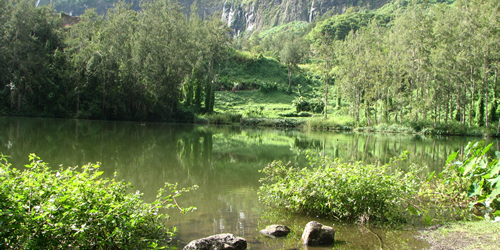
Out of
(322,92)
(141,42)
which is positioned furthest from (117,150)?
(322,92)

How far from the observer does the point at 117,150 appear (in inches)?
616

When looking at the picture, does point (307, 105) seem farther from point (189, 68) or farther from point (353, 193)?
point (353, 193)

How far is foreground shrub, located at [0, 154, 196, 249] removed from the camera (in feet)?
10.9

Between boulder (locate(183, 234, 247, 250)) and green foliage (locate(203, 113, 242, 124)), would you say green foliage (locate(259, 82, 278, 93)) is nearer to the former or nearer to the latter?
green foliage (locate(203, 113, 242, 124))

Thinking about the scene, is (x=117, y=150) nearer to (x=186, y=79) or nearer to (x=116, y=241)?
(x=116, y=241)

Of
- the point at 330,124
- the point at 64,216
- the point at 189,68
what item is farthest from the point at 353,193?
the point at 189,68

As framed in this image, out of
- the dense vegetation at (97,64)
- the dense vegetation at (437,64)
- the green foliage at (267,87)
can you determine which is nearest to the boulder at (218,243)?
the dense vegetation at (437,64)

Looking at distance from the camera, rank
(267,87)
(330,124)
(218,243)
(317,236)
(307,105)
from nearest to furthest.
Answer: (218,243)
(317,236)
(330,124)
(307,105)
(267,87)

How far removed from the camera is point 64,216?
3.49 meters

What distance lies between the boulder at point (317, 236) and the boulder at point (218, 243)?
1.07m

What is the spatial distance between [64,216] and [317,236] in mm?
3864

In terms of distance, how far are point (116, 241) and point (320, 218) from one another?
4.50 m

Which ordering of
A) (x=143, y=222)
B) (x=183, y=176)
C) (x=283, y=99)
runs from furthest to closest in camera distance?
(x=283, y=99)
(x=183, y=176)
(x=143, y=222)

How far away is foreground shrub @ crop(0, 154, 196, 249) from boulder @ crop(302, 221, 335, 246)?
8.40 feet
